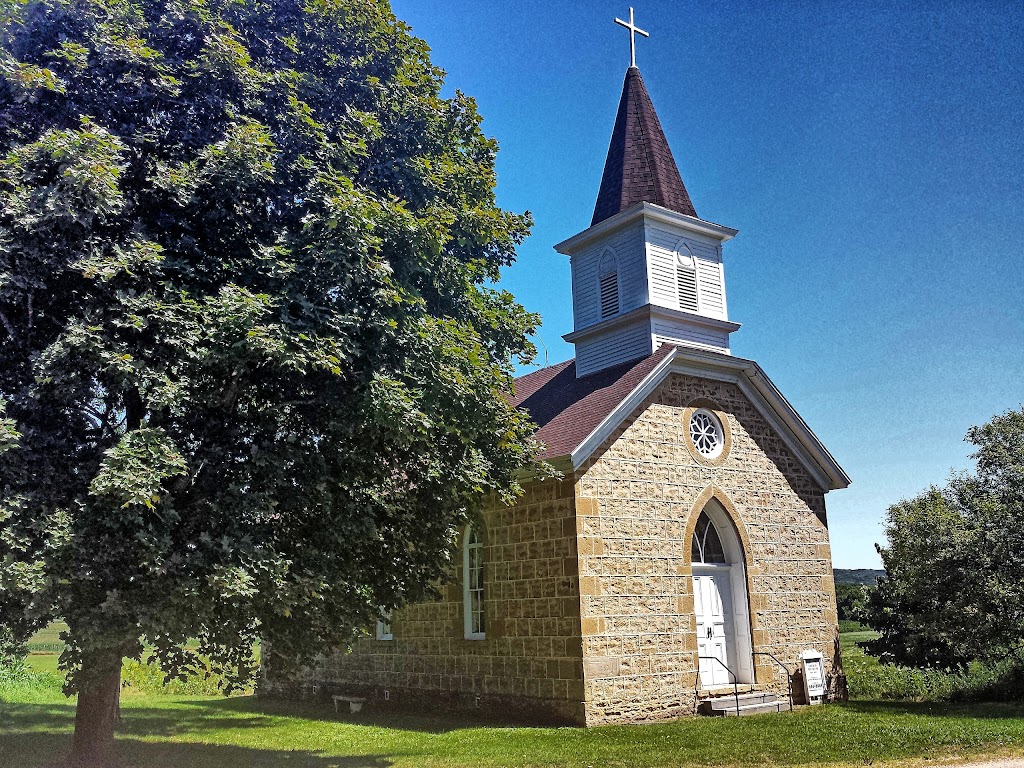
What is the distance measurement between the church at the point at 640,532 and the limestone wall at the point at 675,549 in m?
0.04

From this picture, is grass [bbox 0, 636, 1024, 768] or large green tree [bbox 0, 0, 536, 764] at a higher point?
large green tree [bbox 0, 0, 536, 764]

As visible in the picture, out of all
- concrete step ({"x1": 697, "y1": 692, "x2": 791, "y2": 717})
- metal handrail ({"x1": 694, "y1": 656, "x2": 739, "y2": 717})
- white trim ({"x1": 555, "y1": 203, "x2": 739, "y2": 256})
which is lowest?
concrete step ({"x1": 697, "y1": 692, "x2": 791, "y2": 717})

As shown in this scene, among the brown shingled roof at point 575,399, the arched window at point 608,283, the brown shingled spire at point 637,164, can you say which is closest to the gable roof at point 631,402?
the brown shingled roof at point 575,399

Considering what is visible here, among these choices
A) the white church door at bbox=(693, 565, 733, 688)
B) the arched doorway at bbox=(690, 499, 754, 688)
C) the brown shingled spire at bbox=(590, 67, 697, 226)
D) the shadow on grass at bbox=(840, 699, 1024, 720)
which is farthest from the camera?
the brown shingled spire at bbox=(590, 67, 697, 226)

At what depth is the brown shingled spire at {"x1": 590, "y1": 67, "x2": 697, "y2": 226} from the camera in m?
21.0

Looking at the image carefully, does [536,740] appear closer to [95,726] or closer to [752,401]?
[95,726]

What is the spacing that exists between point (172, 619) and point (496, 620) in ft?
26.9

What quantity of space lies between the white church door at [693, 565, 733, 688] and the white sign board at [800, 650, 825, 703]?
1925 mm

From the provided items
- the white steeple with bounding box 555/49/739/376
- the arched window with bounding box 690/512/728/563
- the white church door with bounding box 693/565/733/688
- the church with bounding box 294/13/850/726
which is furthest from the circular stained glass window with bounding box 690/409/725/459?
the white church door with bounding box 693/565/733/688

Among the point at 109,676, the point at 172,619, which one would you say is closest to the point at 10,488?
the point at 172,619

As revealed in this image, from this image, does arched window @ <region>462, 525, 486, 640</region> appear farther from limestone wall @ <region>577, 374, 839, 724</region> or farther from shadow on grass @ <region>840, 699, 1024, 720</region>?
shadow on grass @ <region>840, 699, 1024, 720</region>

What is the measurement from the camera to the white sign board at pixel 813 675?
1812 centimetres

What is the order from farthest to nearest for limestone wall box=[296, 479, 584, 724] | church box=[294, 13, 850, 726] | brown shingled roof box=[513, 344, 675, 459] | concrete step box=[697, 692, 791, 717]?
brown shingled roof box=[513, 344, 675, 459] → concrete step box=[697, 692, 791, 717] → church box=[294, 13, 850, 726] → limestone wall box=[296, 479, 584, 724]

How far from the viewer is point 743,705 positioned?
647 inches
